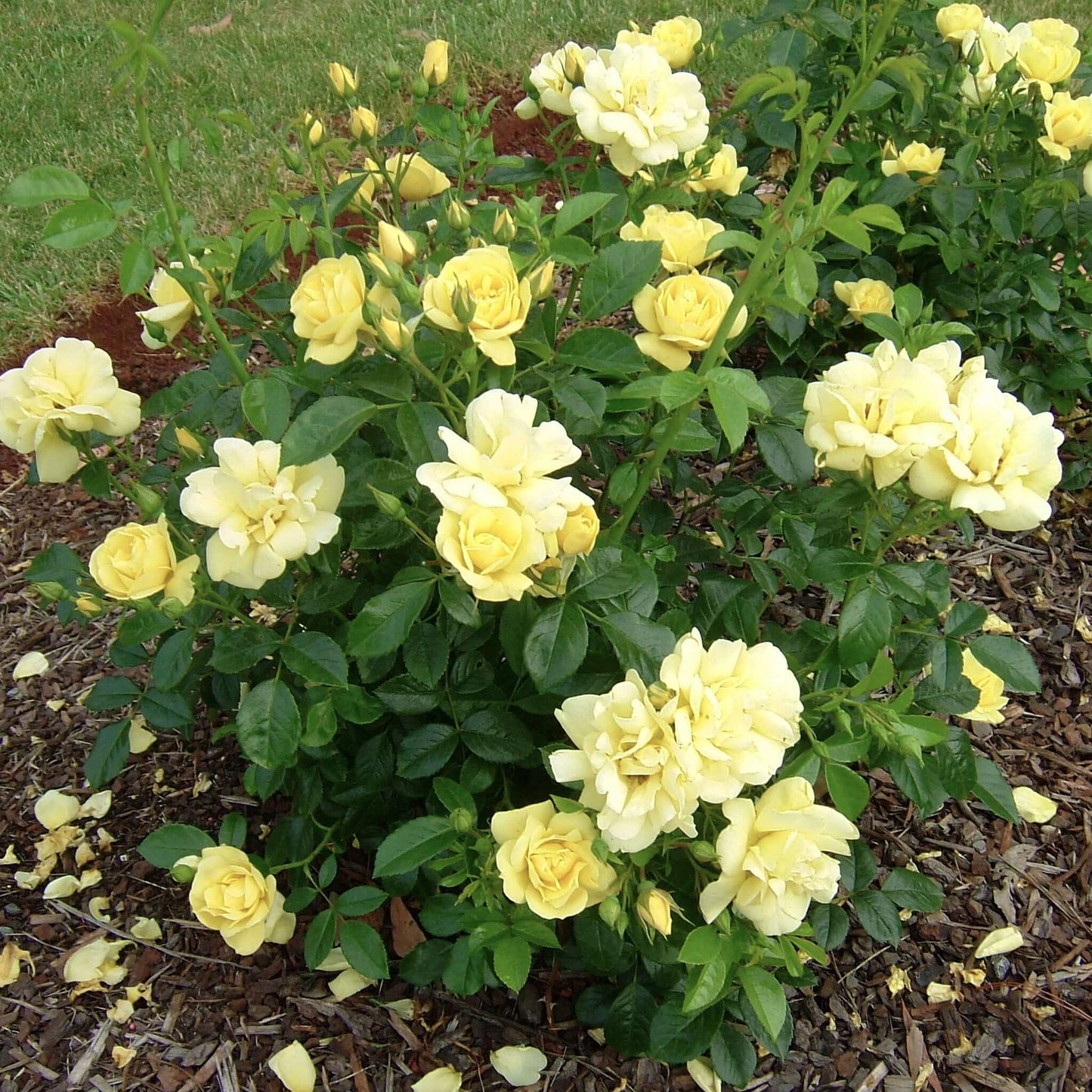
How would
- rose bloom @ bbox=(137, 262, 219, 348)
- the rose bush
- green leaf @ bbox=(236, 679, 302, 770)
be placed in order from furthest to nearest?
rose bloom @ bbox=(137, 262, 219, 348) < green leaf @ bbox=(236, 679, 302, 770) < the rose bush

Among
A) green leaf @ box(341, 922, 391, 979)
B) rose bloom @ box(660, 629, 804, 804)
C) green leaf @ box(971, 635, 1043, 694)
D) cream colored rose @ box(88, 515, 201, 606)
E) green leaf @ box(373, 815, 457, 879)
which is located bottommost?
green leaf @ box(341, 922, 391, 979)

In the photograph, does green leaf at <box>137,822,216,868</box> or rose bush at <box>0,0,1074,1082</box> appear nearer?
rose bush at <box>0,0,1074,1082</box>

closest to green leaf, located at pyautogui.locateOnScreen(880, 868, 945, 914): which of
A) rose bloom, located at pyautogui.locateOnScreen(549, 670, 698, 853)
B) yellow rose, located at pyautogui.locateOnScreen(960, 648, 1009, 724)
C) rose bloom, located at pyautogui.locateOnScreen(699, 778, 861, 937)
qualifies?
yellow rose, located at pyautogui.locateOnScreen(960, 648, 1009, 724)

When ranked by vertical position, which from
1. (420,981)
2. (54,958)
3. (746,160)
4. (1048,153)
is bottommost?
(54,958)

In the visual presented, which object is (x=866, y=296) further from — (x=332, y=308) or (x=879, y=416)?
(x=332, y=308)

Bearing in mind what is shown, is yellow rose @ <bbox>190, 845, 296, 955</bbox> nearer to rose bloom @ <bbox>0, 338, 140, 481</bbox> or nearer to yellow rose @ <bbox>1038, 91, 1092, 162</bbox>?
rose bloom @ <bbox>0, 338, 140, 481</bbox>

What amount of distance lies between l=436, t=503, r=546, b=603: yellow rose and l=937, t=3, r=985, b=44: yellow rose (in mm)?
1928

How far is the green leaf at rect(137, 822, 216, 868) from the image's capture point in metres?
1.69

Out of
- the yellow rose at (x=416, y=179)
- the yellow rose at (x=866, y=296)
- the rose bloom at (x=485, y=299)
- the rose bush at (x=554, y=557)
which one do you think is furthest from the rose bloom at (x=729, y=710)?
the yellow rose at (x=866, y=296)

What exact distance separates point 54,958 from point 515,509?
4.89 ft

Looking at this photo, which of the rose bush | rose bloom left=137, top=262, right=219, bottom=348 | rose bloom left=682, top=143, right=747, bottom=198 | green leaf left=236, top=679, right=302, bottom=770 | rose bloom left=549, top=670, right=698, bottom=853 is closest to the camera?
rose bloom left=549, top=670, right=698, bottom=853

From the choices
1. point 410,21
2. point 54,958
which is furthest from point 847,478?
Result: point 410,21

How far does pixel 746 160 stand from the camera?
2707 millimetres

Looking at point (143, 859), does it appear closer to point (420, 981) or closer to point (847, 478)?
point (420, 981)
